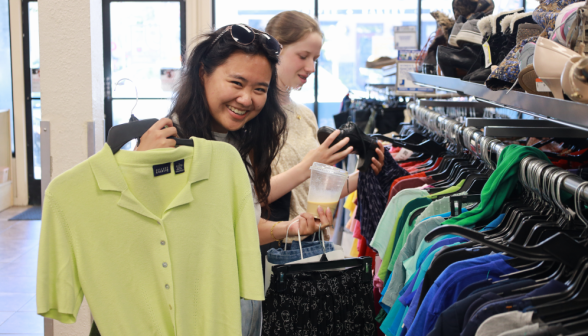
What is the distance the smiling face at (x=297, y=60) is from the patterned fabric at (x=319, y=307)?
1138 mm

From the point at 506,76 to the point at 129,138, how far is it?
3.52 feet

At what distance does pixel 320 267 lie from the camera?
65.6 inches

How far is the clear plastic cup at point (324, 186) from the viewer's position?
1.88 meters

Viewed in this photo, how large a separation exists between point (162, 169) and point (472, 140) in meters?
1.23

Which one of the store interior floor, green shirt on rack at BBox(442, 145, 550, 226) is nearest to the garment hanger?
green shirt on rack at BBox(442, 145, 550, 226)

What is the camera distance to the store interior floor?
372 centimetres

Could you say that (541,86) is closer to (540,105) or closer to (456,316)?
(540,105)

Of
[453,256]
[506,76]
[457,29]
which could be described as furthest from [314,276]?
[457,29]

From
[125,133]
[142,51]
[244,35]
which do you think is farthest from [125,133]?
[142,51]

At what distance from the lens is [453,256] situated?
4.24ft

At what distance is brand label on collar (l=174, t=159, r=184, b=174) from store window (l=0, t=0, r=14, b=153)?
685 cm

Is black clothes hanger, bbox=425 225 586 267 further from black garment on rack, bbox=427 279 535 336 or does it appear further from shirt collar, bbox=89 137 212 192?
shirt collar, bbox=89 137 212 192

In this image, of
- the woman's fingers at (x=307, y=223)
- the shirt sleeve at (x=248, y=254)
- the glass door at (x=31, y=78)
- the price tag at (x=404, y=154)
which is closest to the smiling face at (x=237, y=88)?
the shirt sleeve at (x=248, y=254)

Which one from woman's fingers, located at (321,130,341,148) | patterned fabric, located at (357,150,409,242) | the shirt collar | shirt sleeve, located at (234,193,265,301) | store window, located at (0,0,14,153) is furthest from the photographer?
store window, located at (0,0,14,153)
